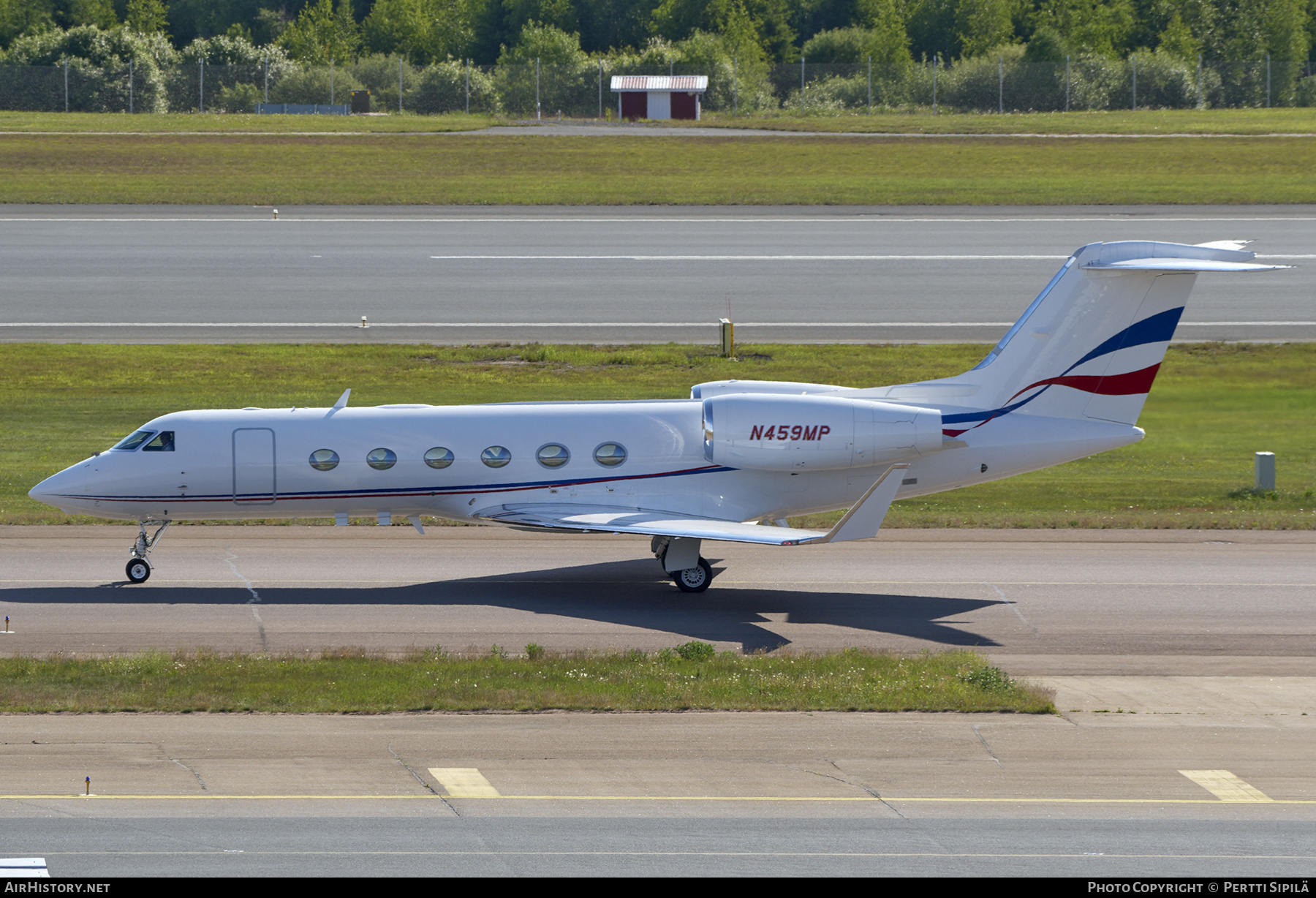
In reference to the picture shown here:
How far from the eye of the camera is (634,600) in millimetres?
23328

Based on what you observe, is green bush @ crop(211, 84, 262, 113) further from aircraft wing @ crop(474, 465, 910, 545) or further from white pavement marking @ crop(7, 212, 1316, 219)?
aircraft wing @ crop(474, 465, 910, 545)

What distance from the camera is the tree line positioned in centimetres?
11250

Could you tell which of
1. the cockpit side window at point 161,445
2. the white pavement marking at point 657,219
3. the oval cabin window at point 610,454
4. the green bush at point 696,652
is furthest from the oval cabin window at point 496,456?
the white pavement marking at point 657,219

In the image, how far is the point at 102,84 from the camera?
97.1m

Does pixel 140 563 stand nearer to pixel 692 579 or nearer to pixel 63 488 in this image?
pixel 63 488

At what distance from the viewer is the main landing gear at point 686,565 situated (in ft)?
76.8

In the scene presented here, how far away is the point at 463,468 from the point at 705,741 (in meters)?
8.89

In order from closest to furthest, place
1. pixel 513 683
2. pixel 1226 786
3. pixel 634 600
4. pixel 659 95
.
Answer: pixel 1226 786 → pixel 513 683 → pixel 634 600 → pixel 659 95

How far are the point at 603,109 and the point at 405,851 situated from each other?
Result: 90.9 metres

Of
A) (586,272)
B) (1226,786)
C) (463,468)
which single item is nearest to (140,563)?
(463,468)

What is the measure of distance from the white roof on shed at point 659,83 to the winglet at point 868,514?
267 feet

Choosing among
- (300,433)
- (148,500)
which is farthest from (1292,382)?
(148,500)

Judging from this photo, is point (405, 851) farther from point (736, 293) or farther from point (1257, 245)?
point (1257, 245)

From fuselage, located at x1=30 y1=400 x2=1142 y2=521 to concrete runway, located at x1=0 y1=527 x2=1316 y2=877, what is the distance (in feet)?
4.73
